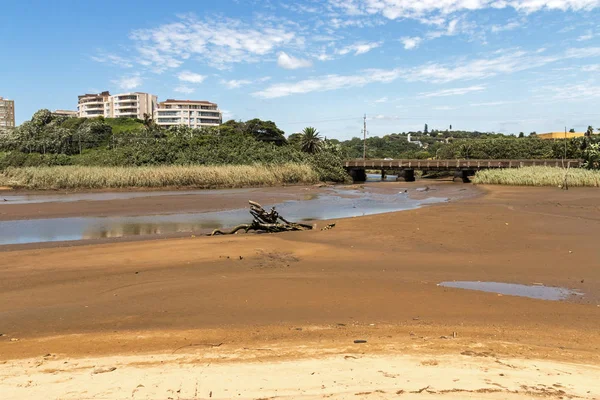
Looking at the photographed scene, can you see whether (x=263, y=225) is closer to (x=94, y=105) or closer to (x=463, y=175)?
(x=463, y=175)

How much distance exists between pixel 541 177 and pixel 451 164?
21628 millimetres

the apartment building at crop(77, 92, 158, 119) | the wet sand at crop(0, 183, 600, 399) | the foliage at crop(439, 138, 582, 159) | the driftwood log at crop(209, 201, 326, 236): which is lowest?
the wet sand at crop(0, 183, 600, 399)

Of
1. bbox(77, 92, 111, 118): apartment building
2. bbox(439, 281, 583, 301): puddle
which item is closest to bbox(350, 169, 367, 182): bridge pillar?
bbox(439, 281, 583, 301): puddle

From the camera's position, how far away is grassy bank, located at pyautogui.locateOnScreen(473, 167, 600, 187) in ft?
122

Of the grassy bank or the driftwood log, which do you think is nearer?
the driftwood log

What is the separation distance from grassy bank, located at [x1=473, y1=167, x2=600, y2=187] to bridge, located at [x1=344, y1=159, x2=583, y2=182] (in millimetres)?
12514

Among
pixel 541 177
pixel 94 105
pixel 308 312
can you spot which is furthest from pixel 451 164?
pixel 94 105

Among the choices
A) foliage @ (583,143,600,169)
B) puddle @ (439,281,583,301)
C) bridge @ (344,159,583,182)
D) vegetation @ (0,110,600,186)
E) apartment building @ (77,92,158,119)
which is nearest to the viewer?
puddle @ (439,281,583,301)

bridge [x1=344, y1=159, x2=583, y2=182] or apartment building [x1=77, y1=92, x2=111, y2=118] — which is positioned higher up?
apartment building [x1=77, y1=92, x2=111, y2=118]

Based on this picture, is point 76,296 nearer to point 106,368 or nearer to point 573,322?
point 106,368

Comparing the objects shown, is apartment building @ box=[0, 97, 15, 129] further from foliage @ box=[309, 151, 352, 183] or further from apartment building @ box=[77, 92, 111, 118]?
foliage @ box=[309, 151, 352, 183]

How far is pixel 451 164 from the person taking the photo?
202 feet

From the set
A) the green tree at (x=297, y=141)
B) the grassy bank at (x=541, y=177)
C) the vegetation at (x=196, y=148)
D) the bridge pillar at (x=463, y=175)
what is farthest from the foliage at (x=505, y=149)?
the grassy bank at (x=541, y=177)

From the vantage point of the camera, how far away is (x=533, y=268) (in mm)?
9820
